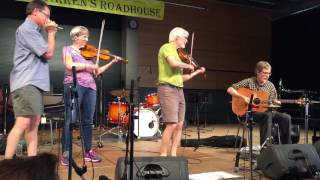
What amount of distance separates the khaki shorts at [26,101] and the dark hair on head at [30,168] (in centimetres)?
214

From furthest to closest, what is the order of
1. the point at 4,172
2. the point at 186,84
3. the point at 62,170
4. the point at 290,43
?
the point at 290,43 < the point at 186,84 < the point at 62,170 < the point at 4,172

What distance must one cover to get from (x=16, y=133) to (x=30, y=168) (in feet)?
7.30

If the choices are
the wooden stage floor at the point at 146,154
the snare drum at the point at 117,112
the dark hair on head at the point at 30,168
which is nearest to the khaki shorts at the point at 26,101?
the wooden stage floor at the point at 146,154

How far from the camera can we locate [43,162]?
3.62 feet

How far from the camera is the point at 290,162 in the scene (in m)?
3.75

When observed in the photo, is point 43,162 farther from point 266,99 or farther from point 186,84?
point 186,84

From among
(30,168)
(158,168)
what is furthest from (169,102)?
(30,168)

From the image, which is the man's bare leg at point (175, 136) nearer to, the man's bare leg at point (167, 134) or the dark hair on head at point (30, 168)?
the man's bare leg at point (167, 134)

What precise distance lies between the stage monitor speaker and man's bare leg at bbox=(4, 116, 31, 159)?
2.24m

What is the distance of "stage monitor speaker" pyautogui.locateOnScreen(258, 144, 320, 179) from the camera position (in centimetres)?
372

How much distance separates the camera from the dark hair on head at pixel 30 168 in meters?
1.03

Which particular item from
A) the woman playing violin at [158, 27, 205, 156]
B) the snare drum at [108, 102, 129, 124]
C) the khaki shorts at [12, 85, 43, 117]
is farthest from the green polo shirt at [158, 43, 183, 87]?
the snare drum at [108, 102, 129, 124]

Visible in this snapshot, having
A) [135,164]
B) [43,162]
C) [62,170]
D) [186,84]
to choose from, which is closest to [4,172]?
[43,162]

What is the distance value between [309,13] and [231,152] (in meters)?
6.74
